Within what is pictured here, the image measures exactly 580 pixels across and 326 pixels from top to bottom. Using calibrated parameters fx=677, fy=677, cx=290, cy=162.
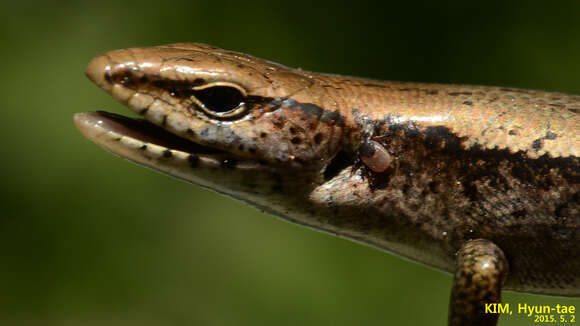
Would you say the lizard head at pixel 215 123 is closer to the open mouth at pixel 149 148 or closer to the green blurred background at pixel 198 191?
the open mouth at pixel 149 148

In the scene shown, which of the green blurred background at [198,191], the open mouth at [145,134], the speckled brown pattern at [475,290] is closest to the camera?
the speckled brown pattern at [475,290]

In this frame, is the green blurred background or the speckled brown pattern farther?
the green blurred background

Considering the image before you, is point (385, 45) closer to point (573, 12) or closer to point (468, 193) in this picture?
point (573, 12)

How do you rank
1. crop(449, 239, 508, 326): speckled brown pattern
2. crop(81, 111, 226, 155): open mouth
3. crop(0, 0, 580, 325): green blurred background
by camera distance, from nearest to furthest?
crop(449, 239, 508, 326): speckled brown pattern, crop(81, 111, 226, 155): open mouth, crop(0, 0, 580, 325): green blurred background

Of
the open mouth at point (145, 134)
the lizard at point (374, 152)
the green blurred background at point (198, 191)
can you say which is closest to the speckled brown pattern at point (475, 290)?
the lizard at point (374, 152)

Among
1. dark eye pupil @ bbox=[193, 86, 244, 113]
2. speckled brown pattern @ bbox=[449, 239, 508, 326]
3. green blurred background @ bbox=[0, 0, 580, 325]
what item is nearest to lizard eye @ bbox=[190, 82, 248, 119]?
dark eye pupil @ bbox=[193, 86, 244, 113]

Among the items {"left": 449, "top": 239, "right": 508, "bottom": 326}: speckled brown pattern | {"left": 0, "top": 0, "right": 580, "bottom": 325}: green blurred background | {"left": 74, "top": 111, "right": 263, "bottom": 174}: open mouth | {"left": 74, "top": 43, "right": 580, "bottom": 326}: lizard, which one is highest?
{"left": 0, "top": 0, "right": 580, "bottom": 325}: green blurred background

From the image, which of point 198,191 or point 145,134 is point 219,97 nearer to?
point 145,134

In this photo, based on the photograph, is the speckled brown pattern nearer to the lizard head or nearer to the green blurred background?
the lizard head
